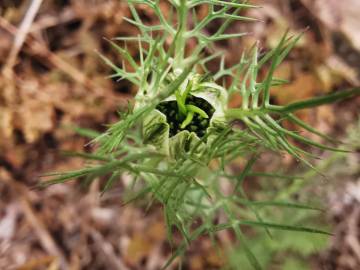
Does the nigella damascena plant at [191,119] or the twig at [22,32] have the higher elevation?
the twig at [22,32]

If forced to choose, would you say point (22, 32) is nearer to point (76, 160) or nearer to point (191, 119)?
point (76, 160)

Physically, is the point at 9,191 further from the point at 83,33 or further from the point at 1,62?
the point at 83,33

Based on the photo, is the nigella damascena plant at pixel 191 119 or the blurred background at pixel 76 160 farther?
the blurred background at pixel 76 160

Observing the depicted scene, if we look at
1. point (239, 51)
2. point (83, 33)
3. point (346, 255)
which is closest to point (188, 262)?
point (346, 255)

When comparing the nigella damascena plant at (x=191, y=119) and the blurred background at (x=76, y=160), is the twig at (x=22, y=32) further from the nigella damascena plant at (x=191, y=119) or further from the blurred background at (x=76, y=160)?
the nigella damascena plant at (x=191, y=119)

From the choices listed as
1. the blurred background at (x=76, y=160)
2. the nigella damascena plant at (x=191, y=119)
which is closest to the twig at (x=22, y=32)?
the blurred background at (x=76, y=160)
